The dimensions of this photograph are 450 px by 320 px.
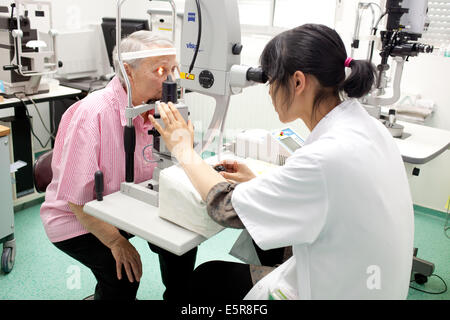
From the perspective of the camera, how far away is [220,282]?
51.6 inches

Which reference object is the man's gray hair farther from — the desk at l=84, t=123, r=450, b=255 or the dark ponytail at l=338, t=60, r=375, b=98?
the dark ponytail at l=338, t=60, r=375, b=98

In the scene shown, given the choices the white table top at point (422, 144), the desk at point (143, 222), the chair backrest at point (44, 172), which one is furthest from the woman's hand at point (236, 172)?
the white table top at point (422, 144)

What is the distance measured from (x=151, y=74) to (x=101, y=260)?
27.3 inches

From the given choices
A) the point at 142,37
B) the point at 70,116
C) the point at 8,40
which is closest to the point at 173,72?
the point at 142,37

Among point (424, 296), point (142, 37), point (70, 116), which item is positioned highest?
point (142, 37)

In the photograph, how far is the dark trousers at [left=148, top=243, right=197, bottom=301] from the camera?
176cm

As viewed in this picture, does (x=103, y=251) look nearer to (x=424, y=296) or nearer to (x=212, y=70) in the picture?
(x=212, y=70)

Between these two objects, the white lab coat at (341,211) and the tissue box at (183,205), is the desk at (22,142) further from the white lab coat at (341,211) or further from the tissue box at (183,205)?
the white lab coat at (341,211)

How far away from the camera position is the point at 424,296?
2230mm

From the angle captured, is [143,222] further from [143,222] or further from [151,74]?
[151,74]

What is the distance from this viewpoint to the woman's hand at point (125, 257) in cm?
143

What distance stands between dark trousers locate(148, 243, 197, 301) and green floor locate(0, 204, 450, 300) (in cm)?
35
